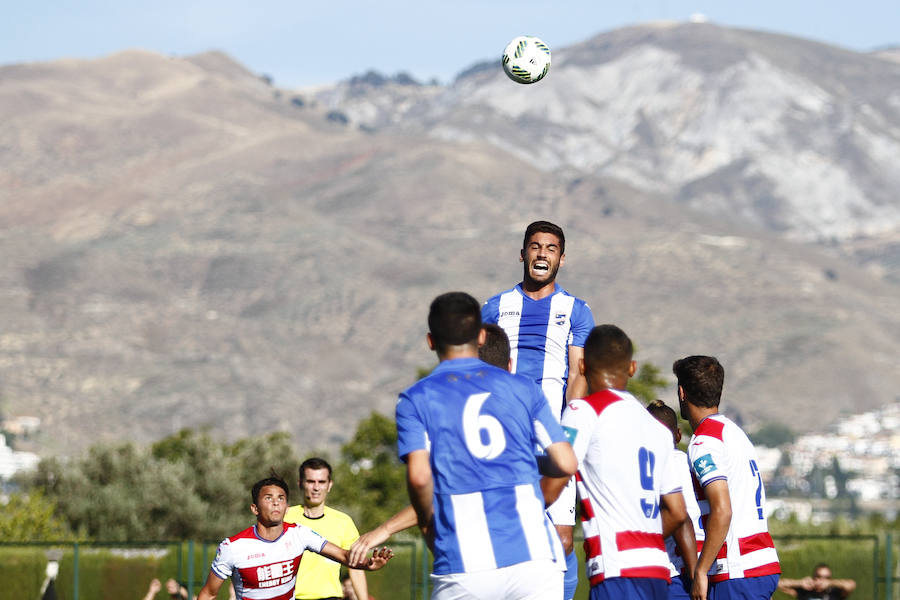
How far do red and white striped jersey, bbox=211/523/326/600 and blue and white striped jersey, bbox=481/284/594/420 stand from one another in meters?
1.96

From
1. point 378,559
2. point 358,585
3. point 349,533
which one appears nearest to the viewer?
point 378,559

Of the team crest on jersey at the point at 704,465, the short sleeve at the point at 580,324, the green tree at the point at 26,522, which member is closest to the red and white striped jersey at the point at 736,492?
the team crest on jersey at the point at 704,465

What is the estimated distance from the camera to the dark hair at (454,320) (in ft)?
21.4

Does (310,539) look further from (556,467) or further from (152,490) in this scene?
(152,490)

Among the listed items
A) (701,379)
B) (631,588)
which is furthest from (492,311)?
(631,588)

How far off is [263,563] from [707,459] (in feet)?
10.2

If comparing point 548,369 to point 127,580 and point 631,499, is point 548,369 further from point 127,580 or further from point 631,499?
point 127,580

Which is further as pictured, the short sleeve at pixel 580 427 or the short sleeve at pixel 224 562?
the short sleeve at pixel 224 562

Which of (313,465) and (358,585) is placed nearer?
(358,585)

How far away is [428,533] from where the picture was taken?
659cm

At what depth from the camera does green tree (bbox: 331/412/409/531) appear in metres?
82.1

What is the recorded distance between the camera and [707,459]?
792cm

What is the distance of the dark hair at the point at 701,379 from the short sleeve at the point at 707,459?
0.21 m

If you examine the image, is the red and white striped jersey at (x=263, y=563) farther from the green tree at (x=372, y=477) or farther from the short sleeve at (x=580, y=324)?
the green tree at (x=372, y=477)
